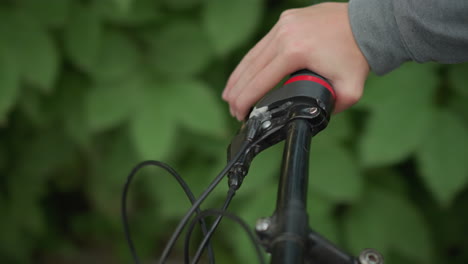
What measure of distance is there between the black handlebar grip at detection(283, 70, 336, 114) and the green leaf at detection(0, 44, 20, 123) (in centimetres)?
57

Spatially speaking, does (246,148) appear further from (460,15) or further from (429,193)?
(429,193)

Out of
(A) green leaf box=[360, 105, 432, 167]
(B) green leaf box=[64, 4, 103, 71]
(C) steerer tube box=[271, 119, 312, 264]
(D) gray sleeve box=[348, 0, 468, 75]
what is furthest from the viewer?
(B) green leaf box=[64, 4, 103, 71]

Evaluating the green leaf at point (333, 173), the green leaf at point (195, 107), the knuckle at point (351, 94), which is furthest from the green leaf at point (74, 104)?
the knuckle at point (351, 94)

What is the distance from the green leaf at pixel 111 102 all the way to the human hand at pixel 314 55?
1.56ft

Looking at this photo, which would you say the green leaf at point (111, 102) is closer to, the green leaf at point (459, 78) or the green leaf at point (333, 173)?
the green leaf at point (333, 173)

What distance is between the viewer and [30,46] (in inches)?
33.8

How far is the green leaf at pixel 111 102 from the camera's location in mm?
875

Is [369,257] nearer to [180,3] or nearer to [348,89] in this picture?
[348,89]

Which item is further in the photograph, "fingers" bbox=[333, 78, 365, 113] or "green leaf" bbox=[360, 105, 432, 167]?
"green leaf" bbox=[360, 105, 432, 167]

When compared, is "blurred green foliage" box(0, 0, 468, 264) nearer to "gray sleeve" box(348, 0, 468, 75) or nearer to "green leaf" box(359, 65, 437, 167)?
"green leaf" box(359, 65, 437, 167)

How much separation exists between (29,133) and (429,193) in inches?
39.3

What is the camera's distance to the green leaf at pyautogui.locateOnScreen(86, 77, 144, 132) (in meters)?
0.88

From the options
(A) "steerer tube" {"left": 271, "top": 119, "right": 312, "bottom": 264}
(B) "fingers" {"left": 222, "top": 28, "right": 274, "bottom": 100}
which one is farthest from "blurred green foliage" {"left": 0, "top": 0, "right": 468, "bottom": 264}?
(A) "steerer tube" {"left": 271, "top": 119, "right": 312, "bottom": 264}

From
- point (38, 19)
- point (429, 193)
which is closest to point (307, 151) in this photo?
point (38, 19)
